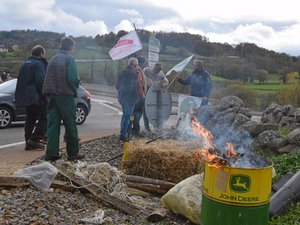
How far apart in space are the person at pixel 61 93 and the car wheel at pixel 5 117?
5631 millimetres

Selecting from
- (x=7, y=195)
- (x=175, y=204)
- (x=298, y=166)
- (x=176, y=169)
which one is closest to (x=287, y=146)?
(x=298, y=166)

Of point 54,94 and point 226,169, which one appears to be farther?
point 54,94

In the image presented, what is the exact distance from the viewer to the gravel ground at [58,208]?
16.7 ft

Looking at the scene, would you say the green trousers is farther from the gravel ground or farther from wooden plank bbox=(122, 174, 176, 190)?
the gravel ground

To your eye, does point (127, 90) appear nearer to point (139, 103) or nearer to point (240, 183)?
point (139, 103)

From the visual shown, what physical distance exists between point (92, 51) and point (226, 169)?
104ft

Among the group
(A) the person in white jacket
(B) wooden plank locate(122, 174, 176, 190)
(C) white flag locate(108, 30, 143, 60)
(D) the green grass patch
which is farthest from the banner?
(D) the green grass patch

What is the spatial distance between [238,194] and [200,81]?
8033mm

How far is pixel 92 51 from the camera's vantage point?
35156 mm

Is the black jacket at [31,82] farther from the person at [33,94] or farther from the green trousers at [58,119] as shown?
the green trousers at [58,119]

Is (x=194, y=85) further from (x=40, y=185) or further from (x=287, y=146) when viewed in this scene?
(x=40, y=185)

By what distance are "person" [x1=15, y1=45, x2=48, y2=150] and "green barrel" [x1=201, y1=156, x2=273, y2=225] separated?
5.58 meters

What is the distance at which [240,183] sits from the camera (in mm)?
4332

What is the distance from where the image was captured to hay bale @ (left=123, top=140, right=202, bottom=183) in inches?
293
